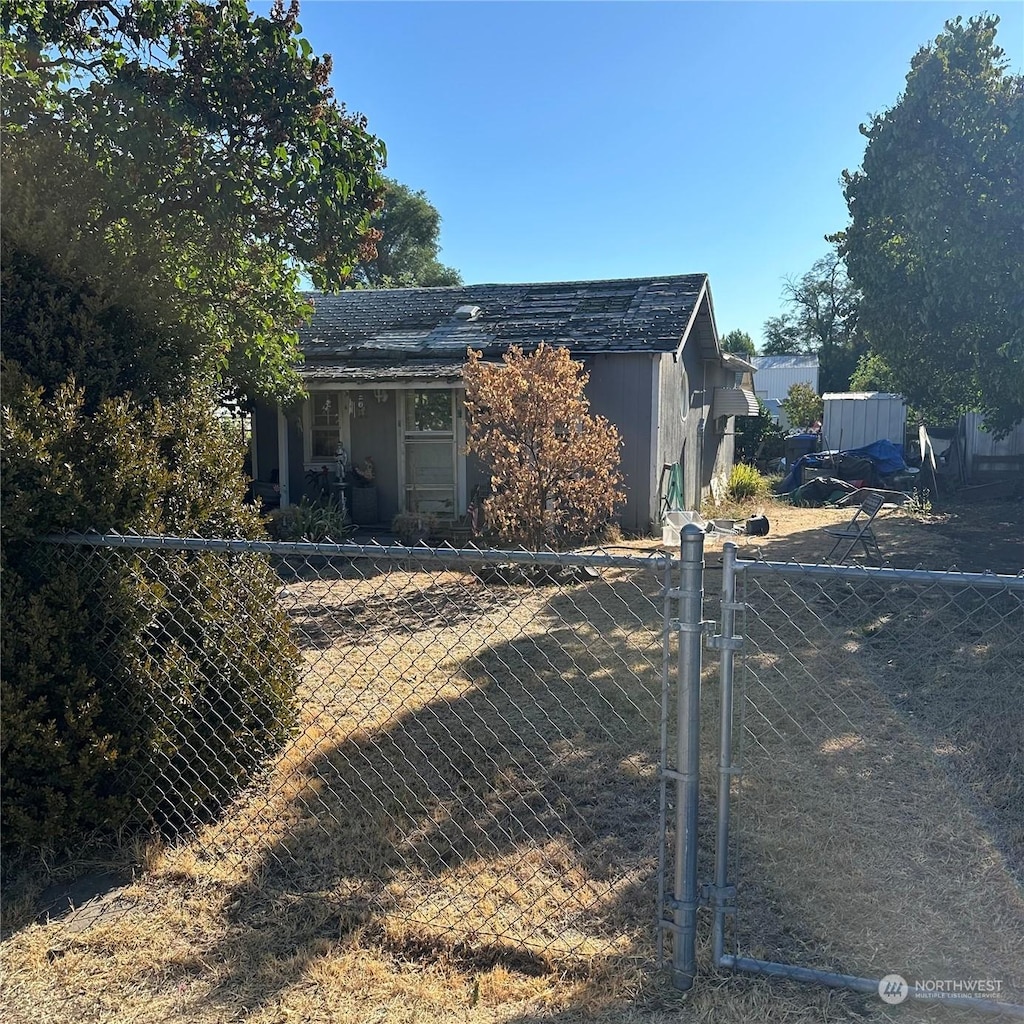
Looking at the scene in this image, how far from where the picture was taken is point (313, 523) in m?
11.1

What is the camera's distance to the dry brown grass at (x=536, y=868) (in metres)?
2.53

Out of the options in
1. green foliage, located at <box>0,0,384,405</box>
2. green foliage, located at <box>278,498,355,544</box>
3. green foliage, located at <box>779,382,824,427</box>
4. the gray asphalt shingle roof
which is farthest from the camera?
green foliage, located at <box>779,382,824,427</box>

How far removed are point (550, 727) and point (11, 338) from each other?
10.8ft

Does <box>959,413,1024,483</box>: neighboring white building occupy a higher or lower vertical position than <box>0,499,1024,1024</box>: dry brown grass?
higher

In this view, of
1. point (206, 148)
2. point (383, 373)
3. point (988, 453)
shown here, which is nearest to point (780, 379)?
point (988, 453)

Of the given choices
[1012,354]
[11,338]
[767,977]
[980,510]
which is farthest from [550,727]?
[980,510]

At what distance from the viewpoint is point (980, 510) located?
15.0m

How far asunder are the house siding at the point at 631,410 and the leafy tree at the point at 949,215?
384cm

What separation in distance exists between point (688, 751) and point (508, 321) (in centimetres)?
1157

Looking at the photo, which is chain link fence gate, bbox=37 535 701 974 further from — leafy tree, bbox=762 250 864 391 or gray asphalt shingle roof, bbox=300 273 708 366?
leafy tree, bbox=762 250 864 391

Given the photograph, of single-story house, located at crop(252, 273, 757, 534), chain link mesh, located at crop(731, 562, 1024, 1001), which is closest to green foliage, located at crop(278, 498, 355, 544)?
single-story house, located at crop(252, 273, 757, 534)

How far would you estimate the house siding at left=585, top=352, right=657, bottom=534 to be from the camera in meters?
12.1

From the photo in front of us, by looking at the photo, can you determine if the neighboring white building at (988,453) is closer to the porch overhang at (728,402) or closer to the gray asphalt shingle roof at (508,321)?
the porch overhang at (728,402)

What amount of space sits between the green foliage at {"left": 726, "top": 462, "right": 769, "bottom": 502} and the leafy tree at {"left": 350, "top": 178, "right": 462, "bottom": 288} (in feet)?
66.9
